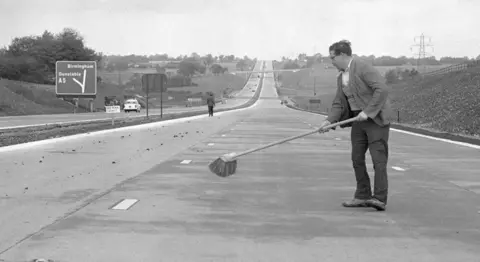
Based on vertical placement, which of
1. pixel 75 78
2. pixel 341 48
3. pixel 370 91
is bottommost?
pixel 75 78

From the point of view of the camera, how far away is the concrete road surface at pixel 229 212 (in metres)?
7.04

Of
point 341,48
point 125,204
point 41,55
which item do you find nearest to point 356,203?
point 341,48

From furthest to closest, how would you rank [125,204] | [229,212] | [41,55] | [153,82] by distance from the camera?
1. [41,55]
2. [153,82]
3. [125,204]
4. [229,212]

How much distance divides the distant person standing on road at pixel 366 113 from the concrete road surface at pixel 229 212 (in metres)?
0.33

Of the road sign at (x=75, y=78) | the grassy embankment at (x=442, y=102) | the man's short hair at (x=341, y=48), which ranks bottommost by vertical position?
the grassy embankment at (x=442, y=102)

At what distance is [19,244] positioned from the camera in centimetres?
717

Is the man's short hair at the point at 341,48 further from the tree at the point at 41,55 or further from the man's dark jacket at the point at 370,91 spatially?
the tree at the point at 41,55

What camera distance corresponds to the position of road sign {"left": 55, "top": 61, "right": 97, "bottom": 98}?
4412cm

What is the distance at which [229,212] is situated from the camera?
942 centimetres

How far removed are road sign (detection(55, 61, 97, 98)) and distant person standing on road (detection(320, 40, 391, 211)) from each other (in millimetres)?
35720

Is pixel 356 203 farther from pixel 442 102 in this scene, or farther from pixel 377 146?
pixel 442 102

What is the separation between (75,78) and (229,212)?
36.5m

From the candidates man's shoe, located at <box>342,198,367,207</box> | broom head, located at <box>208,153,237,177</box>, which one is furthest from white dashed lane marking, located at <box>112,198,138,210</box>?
man's shoe, located at <box>342,198,367,207</box>

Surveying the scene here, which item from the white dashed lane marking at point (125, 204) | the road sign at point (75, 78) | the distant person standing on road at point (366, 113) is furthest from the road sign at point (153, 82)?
the distant person standing on road at point (366, 113)
